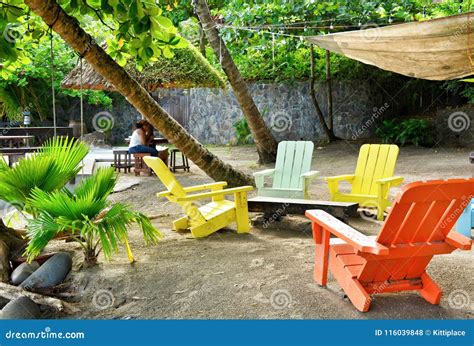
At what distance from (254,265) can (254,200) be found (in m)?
1.44

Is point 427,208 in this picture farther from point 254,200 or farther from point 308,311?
point 254,200

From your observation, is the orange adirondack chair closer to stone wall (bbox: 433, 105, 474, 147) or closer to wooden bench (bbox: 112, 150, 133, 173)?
wooden bench (bbox: 112, 150, 133, 173)

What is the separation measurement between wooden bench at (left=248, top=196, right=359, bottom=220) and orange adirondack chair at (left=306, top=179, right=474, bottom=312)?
152cm

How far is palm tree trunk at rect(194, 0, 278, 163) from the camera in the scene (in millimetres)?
→ 8656

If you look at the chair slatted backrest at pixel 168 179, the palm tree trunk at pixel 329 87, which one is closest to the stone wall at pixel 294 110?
the palm tree trunk at pixel 329 87

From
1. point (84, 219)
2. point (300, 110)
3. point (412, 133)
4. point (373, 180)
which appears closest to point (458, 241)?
point (84, 219)

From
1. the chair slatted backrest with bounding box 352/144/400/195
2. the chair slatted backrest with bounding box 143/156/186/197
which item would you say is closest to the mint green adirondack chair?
the chair slatted backrest with bounding box 352/144/400/195

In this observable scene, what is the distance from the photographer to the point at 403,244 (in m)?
2.83

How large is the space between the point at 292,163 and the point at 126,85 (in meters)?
2.08

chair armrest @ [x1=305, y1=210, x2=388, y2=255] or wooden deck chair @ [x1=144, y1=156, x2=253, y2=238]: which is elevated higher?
chair armrest @ [x1=305, y1=210, x2=388, y2=255]

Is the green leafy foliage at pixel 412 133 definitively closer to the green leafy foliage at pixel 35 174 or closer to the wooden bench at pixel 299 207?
the wooden bench at pixel 299 207

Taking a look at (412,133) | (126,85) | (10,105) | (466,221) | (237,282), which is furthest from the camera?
(10,105)

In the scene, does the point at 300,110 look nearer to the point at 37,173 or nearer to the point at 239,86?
the point at 239,86

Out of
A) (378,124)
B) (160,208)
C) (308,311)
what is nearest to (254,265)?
(308,311)
